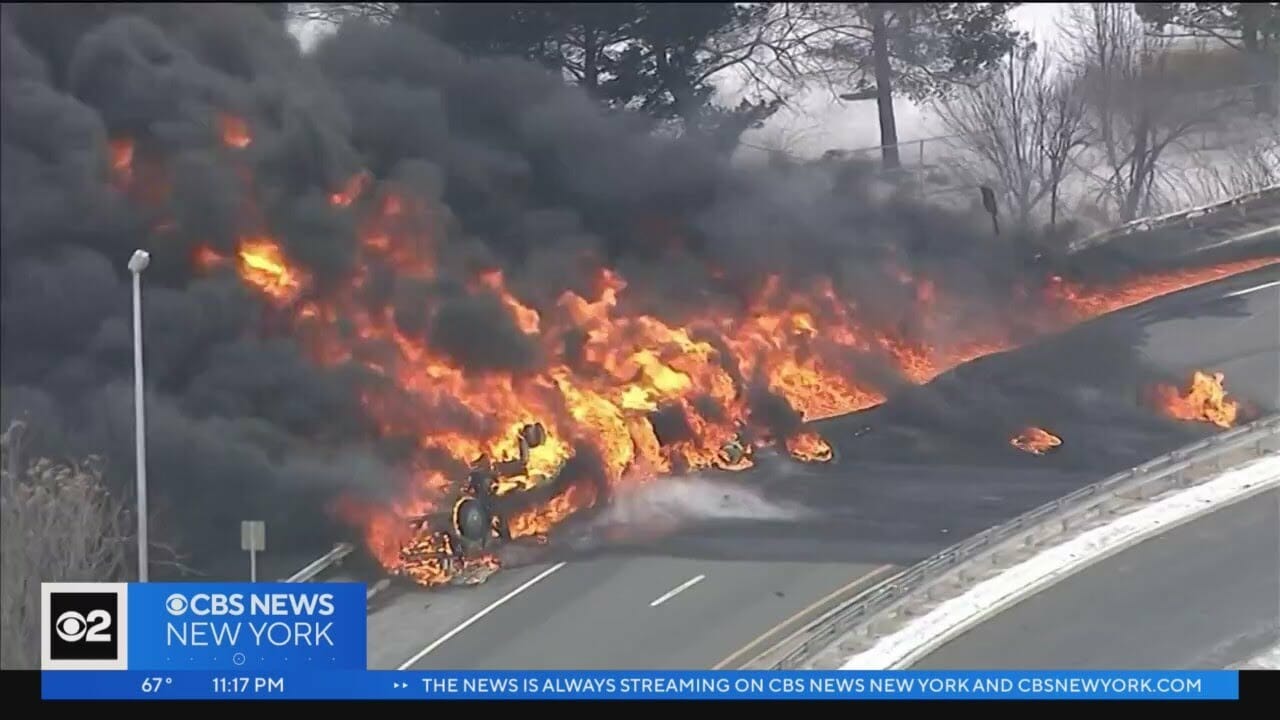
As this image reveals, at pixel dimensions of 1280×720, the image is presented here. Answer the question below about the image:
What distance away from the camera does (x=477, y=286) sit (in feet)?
52.2

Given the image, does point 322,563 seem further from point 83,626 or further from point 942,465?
point 942,465

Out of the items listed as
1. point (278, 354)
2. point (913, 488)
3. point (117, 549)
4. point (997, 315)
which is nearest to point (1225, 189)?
point (997, 315)

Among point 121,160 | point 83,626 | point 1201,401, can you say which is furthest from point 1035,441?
point 121,160

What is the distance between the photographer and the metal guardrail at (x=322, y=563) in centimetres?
1262

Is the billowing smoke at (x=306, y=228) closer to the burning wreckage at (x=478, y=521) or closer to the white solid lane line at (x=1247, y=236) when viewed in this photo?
the burning wreckage at (x=478, y=521)

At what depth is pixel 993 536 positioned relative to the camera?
1322 centimetres

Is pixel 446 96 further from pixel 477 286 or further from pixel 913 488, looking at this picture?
pixel 913 488

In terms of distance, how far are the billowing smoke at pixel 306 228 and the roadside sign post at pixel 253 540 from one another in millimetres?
680

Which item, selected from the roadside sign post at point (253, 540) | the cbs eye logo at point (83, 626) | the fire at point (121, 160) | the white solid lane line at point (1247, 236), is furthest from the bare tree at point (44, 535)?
the white solid lane line at point (1247, 236)

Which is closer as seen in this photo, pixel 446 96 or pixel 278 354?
→ pixel 278 354

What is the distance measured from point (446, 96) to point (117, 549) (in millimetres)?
6330

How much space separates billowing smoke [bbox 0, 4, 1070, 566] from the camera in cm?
1428
